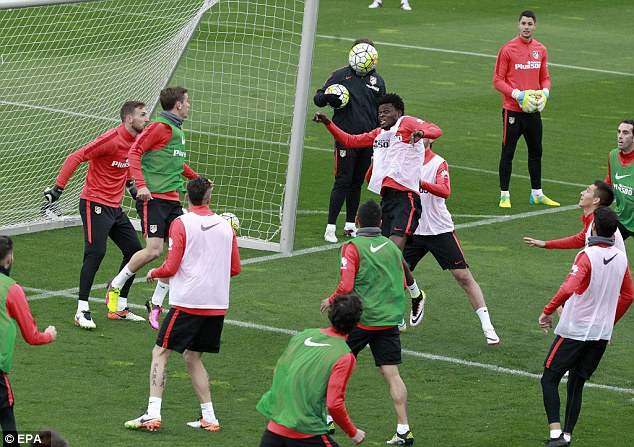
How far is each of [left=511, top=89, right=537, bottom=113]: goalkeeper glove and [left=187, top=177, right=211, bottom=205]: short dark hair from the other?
8626 mm

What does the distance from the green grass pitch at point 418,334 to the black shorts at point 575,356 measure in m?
0.55

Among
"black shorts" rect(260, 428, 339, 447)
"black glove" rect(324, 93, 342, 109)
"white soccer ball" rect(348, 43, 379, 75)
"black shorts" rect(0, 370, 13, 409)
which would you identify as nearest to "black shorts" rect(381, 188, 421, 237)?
"black glove" rect(324, 93, 342, 109)

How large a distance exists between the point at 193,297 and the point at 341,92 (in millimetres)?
6366

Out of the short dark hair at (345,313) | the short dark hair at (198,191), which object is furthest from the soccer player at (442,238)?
the short dark hair at (345,313)

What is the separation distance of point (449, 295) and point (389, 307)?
4.50 metres

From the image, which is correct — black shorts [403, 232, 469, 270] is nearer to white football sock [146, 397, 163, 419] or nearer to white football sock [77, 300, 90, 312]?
white football sock [77, 300, 90, 312]

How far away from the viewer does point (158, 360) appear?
30.7 feet

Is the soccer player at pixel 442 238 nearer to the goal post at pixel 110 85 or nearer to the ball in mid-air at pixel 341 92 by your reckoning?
the goal post at pixel 110 85

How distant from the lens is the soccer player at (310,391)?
7531 mm

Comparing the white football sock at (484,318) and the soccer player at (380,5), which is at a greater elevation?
the soccer player at (380,5)

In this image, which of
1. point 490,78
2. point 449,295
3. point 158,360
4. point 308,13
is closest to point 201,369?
point 158,360

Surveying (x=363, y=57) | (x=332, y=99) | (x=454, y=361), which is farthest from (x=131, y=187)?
(x=363, y=57)

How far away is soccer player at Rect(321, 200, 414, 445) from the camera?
909 cm

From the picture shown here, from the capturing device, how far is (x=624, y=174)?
1243cm
